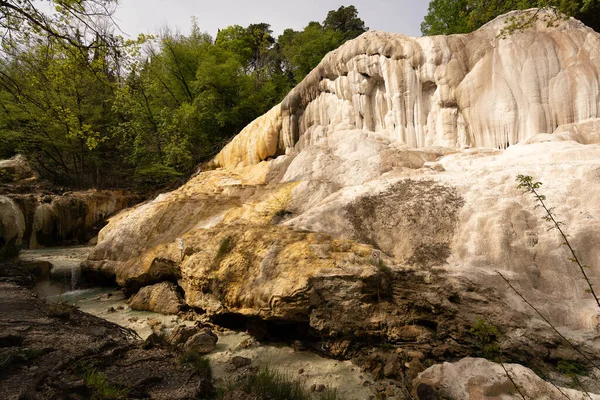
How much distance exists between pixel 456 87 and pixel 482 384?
367 inches

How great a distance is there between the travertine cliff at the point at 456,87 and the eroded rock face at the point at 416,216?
49 mm

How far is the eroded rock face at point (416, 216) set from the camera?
484cm

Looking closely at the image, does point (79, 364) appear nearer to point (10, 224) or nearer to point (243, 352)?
point (243, 352)

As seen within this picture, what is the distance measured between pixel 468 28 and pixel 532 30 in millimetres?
11505

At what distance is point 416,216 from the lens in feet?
21.7

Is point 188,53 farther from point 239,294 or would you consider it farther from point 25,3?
point 239,294

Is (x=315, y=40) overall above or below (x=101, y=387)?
above

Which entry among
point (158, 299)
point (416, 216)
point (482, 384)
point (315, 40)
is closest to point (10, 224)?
point (158, 299)

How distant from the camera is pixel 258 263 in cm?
628

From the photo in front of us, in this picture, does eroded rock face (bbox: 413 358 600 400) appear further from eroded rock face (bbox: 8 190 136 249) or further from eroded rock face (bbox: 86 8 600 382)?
eroded rock face (bbox: 8 190 136 249)

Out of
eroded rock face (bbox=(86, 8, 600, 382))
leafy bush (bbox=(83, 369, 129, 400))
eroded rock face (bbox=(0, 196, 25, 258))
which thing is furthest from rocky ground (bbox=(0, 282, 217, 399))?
eroded rock face (bbox=(0, 196, 25, 258))

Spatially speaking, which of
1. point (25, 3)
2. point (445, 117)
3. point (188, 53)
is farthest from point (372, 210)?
point (188, 53)

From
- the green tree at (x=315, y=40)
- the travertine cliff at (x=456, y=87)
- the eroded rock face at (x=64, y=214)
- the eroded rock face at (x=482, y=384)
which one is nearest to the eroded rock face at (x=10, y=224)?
the eroded rock face at (x=64, y=214)

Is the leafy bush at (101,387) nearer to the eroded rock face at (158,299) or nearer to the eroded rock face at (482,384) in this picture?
the eroded rock face at (482,384)
